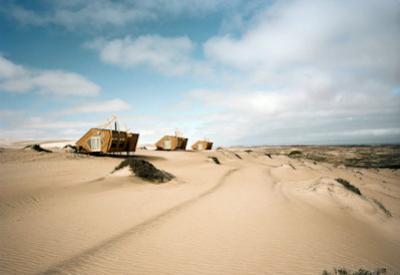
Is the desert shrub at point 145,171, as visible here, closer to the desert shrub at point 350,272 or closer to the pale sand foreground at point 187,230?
the pale sand foreground at point 187,230

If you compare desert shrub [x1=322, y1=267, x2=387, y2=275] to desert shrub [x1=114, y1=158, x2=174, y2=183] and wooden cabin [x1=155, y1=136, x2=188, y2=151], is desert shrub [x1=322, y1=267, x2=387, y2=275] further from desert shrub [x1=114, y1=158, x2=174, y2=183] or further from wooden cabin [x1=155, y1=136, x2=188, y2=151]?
wooden cabin [x1=155, y1=136, x2=188, y2=151]

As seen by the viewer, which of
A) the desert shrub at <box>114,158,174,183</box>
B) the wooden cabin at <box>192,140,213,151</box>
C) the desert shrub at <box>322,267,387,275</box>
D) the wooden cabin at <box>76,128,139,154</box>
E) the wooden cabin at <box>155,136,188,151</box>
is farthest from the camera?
the wooden cabin at <box>192,140,213,151</box>

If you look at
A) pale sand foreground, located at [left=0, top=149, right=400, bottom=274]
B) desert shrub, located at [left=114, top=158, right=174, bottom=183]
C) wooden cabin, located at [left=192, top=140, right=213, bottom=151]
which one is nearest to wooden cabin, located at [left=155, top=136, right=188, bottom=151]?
wooden cabin, located at [left=192, top=140, right=213, bottom=151]

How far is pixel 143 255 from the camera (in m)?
4.13

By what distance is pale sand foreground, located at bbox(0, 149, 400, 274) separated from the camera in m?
3.91

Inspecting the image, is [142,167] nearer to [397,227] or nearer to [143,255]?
[143,255]

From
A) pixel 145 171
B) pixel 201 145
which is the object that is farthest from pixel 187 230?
pixel 201 145

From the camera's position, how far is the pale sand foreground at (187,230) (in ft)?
12.8

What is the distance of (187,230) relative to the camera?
212 inches

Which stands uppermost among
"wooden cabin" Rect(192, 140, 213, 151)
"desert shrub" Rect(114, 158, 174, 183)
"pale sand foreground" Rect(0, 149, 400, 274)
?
"wooden cabin" Rect(192, 140, 213, 151)

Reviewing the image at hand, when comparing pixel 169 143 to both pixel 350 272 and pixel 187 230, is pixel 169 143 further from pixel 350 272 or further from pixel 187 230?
pixel 350 272

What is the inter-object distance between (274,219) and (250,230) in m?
1.28

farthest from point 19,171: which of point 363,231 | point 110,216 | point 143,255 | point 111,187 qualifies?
point 363,231

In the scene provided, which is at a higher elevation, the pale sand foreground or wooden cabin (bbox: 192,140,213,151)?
wooden cabin (bbox: 192,140,213,151)
